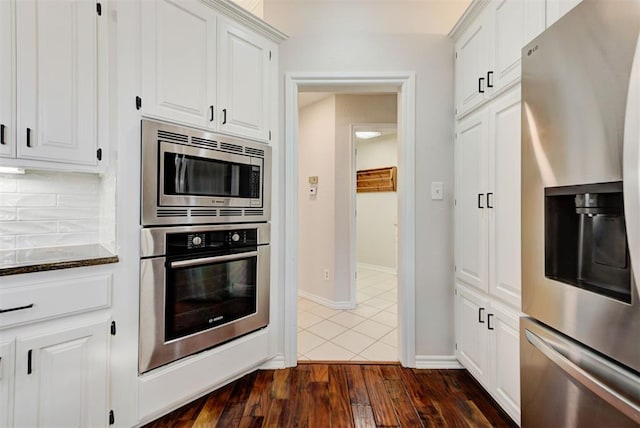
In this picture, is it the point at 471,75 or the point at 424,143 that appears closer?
the point at 471,75

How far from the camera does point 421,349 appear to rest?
2080 mm

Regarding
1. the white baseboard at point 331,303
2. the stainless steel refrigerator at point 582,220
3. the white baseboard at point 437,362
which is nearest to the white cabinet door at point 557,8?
the stainless steel refrigerator at point 582,220

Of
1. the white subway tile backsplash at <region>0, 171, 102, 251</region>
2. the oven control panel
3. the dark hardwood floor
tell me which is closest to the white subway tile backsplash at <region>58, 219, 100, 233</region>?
the white subway tile backsplash at <region>0, 171, 102, 251</region>

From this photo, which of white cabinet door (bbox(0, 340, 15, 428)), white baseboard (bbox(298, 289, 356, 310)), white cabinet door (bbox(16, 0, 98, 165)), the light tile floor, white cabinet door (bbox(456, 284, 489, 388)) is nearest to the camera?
white cabinet door (bbox(0, 340, 15, 428))

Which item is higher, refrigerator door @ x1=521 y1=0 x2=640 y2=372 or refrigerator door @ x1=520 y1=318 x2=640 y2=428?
refrigerator door @ x1=521 y1=0 x2=640 y2=372

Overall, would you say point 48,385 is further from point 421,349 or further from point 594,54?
point 594,54

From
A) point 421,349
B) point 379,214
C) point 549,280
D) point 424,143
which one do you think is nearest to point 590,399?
point 549,280

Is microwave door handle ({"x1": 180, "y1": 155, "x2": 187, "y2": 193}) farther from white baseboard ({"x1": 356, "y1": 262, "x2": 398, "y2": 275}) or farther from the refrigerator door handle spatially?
white baseboard ({"x1": 356, "y1": 262, "x2": 398, "y2": 275})

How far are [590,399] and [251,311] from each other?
1635 mm

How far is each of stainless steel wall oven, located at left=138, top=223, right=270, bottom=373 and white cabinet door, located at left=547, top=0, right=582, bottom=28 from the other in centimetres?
179

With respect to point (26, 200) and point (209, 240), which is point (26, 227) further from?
point (209, 240)

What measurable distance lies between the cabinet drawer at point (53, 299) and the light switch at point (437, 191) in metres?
2.02

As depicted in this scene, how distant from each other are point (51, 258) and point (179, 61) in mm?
1162

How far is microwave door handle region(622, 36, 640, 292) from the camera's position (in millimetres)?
709
